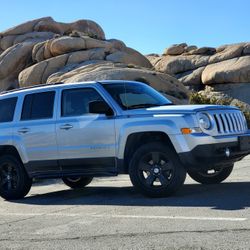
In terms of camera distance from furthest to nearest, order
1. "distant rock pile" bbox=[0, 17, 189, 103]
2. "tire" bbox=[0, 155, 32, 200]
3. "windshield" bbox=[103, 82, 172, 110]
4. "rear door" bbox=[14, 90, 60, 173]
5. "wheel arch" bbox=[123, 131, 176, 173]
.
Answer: "distant rock pile" bbox=[0, 17, 189, 103], "tire" bbox=[0, 155, 32, 200], "rear door" bbox=[14, 90, 60, 173], "windshield" bbox=[103, 82, 172, 110], "wheel arch" bbox=[123, 131, 176, 173]

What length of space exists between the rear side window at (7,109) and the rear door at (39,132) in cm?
32

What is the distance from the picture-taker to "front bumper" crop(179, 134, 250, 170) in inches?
328

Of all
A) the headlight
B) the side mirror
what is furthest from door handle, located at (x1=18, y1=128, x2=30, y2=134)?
the headlight

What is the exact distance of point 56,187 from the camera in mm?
12422

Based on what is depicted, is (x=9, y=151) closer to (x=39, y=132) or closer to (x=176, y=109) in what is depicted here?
(x=39, y=132)

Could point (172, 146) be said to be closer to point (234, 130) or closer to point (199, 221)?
point (234, 130)

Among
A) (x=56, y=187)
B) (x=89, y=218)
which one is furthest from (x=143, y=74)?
(x=89, y=218)

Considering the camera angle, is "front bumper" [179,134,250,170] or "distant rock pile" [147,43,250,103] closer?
"front bumper" [179,134,250,170]

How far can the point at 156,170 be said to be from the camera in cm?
871

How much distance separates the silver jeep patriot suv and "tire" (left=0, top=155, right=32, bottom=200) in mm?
18

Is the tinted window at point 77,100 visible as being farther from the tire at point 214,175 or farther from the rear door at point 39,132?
the tire at point 214,175

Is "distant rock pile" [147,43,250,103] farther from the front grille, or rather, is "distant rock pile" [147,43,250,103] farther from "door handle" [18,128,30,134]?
"door handle" [18,128,30,134]

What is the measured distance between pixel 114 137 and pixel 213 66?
121ft

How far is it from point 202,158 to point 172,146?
0.55 meters
